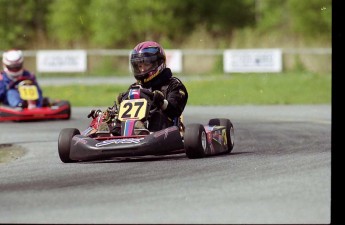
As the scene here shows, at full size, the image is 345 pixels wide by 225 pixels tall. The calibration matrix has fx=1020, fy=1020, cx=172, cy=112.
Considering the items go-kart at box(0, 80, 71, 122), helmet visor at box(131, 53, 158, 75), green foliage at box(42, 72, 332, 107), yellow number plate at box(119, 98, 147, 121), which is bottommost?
green foliage at box(42, 72, 332, 107)

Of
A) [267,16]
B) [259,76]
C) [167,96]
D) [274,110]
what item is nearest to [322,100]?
[274,110]

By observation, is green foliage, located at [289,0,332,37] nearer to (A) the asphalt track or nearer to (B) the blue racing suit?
(B) the blue racing suit

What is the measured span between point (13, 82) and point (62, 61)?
17.6 metres

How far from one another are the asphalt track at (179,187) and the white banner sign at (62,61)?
23034 mm

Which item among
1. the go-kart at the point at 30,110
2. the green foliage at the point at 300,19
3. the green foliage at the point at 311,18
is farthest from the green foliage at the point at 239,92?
the green foliage at the point at 311,18

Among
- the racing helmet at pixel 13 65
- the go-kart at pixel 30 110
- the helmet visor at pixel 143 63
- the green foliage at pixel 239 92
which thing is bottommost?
the green foliage at pixel 239 92

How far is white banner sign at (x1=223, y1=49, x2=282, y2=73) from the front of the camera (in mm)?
31094

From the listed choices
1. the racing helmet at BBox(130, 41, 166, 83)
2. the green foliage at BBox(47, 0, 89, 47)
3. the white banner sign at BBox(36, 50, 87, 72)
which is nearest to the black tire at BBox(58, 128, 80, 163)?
the racing helmet at BBox(130, 41, 166, 83)

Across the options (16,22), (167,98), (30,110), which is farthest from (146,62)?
(16,22)

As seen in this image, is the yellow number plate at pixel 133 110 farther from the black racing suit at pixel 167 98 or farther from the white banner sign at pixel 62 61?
the white banner sign at pixel 62 61

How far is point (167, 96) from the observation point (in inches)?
409

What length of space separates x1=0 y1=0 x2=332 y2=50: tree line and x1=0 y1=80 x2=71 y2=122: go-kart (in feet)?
77.3

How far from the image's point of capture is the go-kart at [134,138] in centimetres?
945
